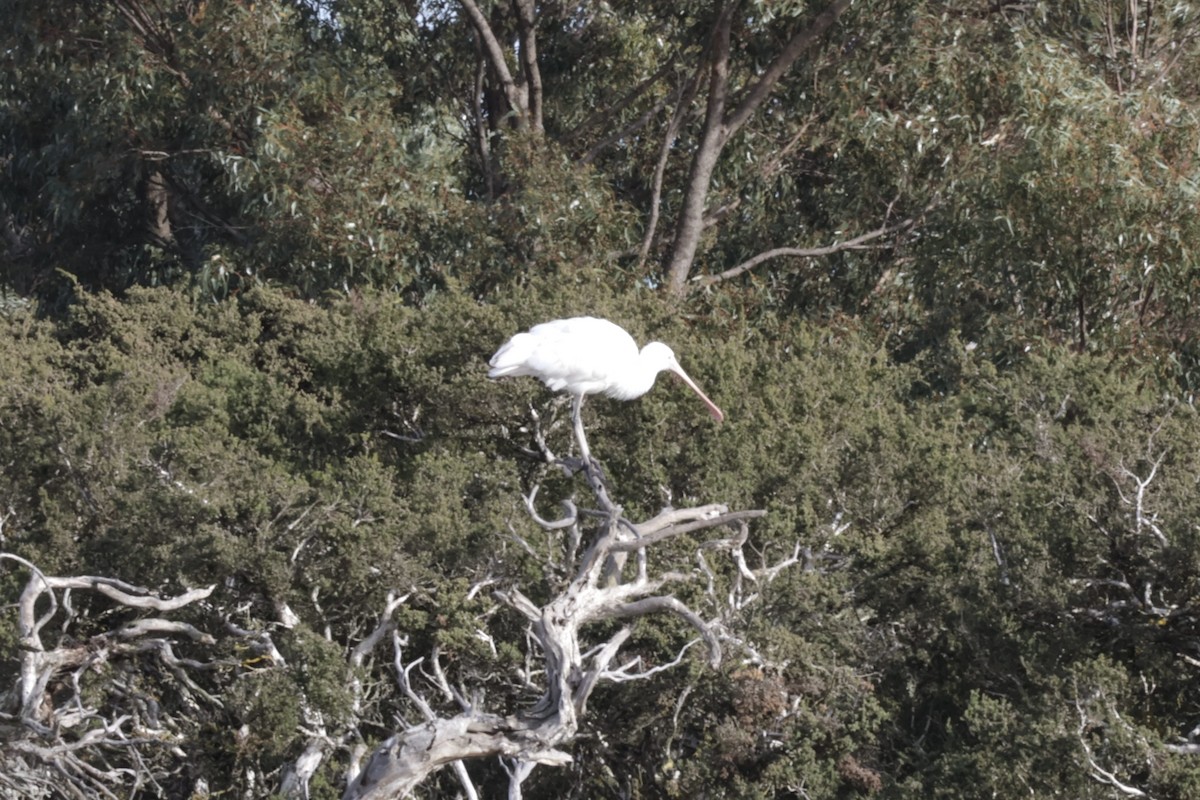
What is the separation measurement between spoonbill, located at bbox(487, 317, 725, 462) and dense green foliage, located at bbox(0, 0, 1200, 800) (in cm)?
63

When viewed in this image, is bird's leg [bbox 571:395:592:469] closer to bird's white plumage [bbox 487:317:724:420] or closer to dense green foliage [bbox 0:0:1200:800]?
bird's white plumage [bbox 487:317:724:420]

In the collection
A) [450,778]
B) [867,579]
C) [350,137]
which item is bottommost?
[450,778]

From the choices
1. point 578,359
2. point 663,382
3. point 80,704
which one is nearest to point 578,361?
point 578,359

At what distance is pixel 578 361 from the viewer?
9156 millimetres

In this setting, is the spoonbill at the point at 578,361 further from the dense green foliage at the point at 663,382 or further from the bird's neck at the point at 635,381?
the dense green foliage at the point at 663,382

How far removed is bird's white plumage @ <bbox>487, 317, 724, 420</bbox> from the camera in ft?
30.2

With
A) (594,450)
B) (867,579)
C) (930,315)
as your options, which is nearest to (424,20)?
(930,315)

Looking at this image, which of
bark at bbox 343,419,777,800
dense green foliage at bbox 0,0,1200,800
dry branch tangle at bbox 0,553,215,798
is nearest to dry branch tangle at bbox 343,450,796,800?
bark at bbox 343,419,777,800

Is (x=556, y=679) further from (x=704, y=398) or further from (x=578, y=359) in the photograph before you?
(x=704, y=398)

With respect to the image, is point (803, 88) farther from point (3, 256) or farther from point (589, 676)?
point (589, 676)

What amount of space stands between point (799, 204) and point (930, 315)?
7.44 feet

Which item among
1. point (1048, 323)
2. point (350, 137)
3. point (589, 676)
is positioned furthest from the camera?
point (350, 137)

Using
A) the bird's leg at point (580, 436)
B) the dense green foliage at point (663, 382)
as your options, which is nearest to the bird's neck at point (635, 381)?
the bird's leg at point (580, 436)

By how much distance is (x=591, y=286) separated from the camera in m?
12.8
